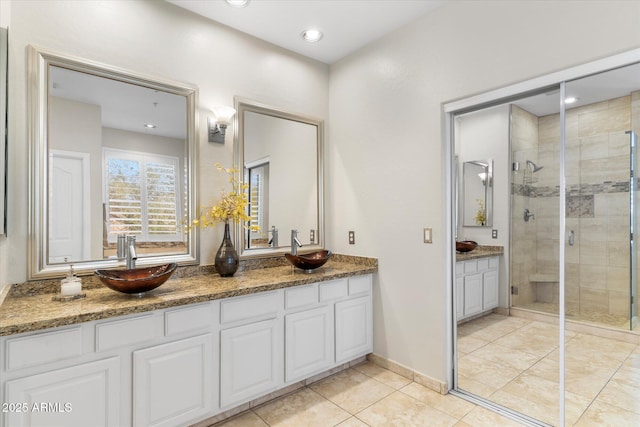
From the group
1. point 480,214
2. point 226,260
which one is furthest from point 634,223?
point 226,260

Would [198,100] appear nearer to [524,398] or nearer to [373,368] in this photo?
[373,368]

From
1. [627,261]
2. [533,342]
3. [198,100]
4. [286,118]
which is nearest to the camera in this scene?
[627,261]

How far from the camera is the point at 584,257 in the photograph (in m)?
1.97

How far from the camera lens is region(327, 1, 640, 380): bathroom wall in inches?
77.5

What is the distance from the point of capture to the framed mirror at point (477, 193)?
7.79 feet

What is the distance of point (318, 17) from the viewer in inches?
103

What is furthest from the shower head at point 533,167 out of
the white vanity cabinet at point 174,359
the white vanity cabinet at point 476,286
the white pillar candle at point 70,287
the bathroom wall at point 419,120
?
the white pillar candle at point 70,287

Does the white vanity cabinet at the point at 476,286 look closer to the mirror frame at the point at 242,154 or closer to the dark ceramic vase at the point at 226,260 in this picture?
the mirror frame at the point at 242,154

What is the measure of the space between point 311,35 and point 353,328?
254 centimetres

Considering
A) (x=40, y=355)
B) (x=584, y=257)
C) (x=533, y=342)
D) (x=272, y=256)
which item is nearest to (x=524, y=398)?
(x=533, y=342)

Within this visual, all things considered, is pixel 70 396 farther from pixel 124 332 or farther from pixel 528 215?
pixel 528 215

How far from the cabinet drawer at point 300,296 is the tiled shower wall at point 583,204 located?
4.79 ft

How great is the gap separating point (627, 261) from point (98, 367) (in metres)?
2.89

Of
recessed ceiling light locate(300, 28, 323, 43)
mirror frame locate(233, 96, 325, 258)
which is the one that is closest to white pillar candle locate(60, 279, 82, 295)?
mirror frame locate(233, 96, 325, 258)
